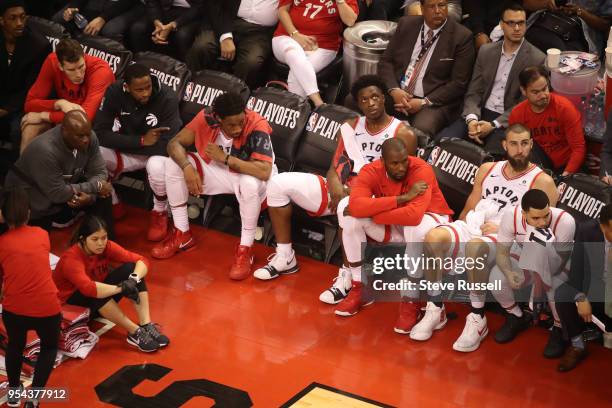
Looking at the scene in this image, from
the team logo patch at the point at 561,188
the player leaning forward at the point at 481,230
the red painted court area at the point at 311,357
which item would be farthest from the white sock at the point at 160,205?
the team logo patch at the point at 561,188

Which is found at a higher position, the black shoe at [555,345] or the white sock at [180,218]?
the black shoe at [555,345]

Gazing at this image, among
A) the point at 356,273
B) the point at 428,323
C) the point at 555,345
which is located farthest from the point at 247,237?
the point at 555,345

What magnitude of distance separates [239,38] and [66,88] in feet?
4.98

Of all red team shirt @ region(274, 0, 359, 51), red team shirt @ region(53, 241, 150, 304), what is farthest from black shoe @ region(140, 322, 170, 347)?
red team shirt @ region(274, 0, 359, 51)

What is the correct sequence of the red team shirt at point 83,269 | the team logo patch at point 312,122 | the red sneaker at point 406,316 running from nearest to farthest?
1. the red team shirt at point 83,269
2. the red sneaker at point 406,316
3. the team logo patch at point 312,122

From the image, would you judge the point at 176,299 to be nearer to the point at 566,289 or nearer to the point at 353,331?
the point at 353,331

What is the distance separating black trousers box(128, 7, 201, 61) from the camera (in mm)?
9188

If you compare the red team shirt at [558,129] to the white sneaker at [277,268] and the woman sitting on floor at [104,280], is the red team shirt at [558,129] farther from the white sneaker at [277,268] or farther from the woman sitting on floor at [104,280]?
the woman sitting on floor at [104,280]

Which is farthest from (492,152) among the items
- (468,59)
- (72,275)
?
(72,275)

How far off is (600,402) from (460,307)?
1283 millimetres

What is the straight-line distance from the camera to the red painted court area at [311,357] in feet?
20.6

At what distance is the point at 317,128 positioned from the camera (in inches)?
308

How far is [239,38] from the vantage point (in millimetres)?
8992

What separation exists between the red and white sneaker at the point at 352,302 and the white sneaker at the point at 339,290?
91mm
